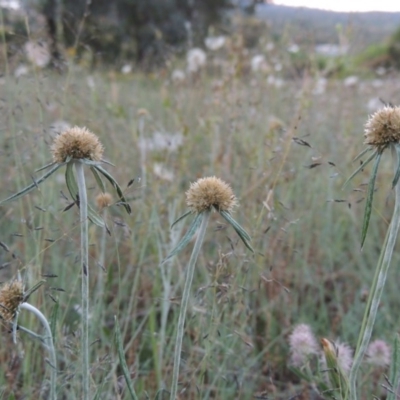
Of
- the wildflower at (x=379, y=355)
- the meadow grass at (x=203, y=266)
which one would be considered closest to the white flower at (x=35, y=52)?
the meadow grass at (x=203, y=266)

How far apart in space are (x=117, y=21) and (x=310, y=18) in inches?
282

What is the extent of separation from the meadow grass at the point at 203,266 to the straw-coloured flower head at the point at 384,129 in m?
0.15

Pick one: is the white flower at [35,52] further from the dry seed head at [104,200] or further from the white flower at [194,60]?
the white flower at [194,60]

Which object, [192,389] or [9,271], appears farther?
[9,271]

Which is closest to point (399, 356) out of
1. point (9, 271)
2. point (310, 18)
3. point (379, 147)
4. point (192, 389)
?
point (379, 147)

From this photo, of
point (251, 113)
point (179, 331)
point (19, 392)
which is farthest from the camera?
point (251, 113)

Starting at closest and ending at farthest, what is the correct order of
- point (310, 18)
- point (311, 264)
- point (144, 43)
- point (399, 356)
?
point (399, 356) → point (311, 264) → point (310, 18) → point (144, 43)

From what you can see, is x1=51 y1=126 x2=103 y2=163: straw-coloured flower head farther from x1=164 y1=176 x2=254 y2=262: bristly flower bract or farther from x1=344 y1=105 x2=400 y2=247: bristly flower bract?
x1=344 y1=105 x2=400 y2=247: bristly flower bract

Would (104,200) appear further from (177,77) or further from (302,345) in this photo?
(177,77)

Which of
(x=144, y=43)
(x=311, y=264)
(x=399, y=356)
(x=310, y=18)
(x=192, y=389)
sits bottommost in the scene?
(x=144, y=43)

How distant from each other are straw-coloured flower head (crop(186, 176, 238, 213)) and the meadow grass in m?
0.15

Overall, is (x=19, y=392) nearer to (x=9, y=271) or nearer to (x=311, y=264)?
A: (x=9, y=271)

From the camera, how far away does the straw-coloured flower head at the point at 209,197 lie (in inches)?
25.9

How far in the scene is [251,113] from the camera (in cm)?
238
